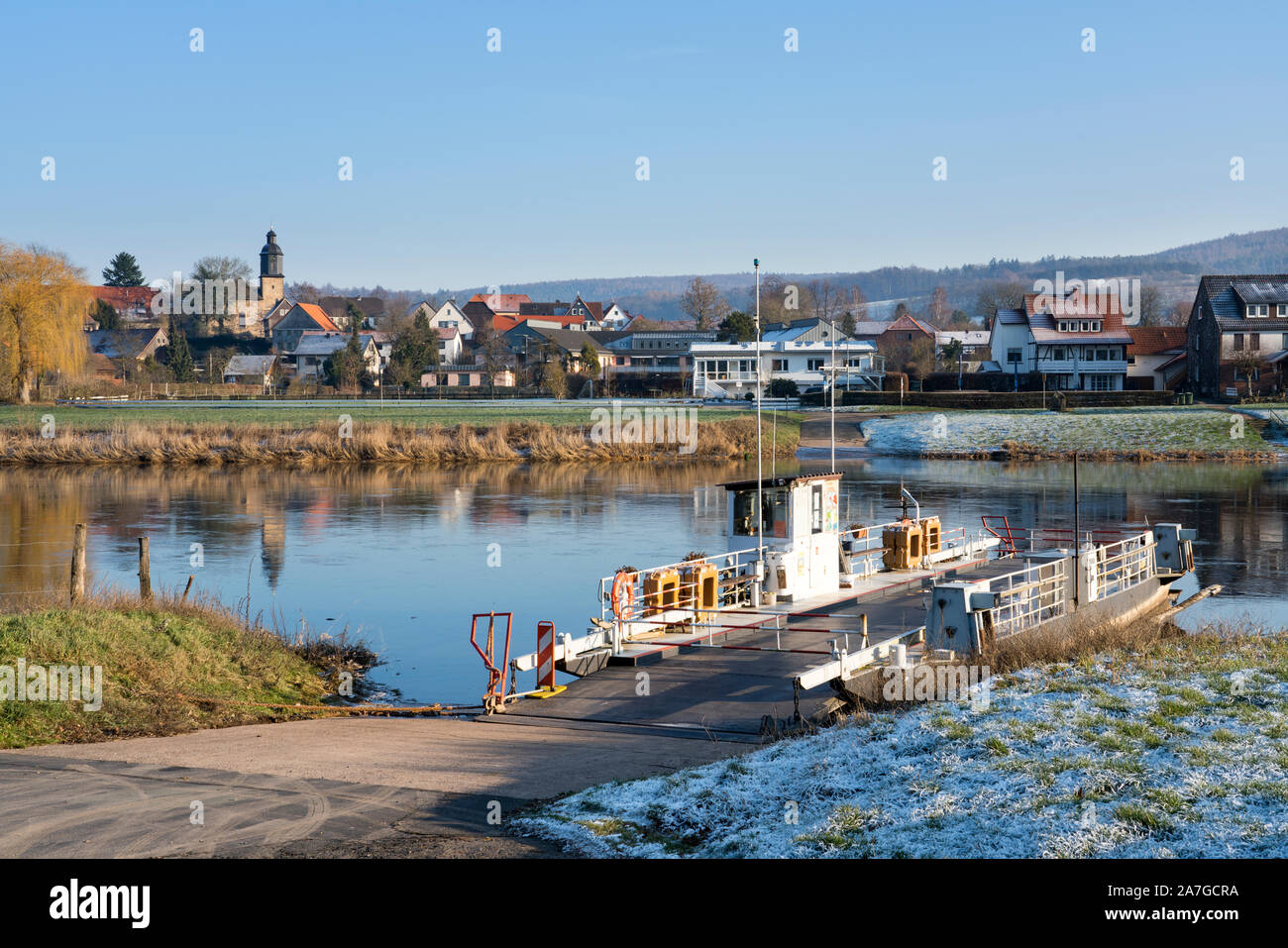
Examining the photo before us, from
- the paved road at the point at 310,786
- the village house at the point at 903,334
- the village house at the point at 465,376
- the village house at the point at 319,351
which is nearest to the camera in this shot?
the paved road at the point at 310,786

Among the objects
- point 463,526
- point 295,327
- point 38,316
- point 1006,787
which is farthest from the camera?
point 295,327

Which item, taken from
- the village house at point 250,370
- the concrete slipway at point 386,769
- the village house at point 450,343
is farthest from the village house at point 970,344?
the concrete slipway at point 386,769

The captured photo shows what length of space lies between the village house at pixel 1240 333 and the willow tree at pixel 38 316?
85.5 meters

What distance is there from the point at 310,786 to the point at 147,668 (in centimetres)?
597

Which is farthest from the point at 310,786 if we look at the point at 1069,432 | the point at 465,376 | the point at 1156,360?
the point at 465,376

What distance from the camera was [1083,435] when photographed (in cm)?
7062

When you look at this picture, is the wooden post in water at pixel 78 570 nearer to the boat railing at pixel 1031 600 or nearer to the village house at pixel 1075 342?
→ the boat railing at pixel 1031 600

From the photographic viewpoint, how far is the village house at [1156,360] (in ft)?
348

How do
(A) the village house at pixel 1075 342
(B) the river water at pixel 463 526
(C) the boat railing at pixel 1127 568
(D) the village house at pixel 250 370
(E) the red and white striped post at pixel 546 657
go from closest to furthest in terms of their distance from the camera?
(E) the red and white striped post at pixel 546 657
(C) the boat railing at pixel 1127 568
(B) the river water at pixel 463 526
(A) the village house at pixel 1075 342
(D) the village house at pixel 250 370

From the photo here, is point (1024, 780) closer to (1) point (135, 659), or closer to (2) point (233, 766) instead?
(2) point (233, 766)

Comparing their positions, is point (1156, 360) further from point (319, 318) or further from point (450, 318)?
point (450, 318)
